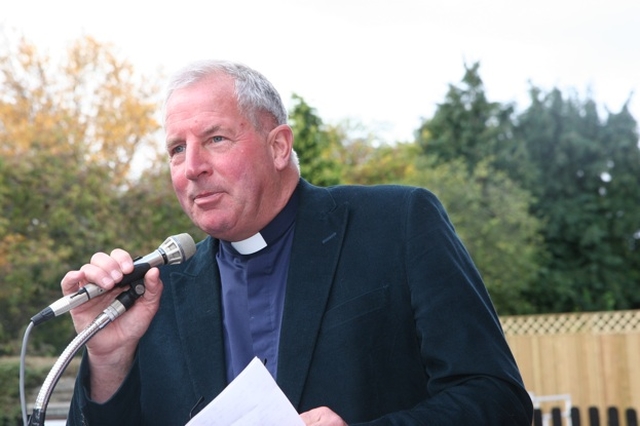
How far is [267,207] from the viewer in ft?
9.13

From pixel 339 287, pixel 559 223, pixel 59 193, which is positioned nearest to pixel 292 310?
pixel 339 287

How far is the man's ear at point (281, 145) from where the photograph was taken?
2795mm

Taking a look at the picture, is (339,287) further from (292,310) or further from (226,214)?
(226,214)

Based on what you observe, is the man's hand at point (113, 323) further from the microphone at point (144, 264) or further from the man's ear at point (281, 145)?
the man's ear at point (281, 145)

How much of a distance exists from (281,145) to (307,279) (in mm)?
Result: 414

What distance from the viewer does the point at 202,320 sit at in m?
2.73

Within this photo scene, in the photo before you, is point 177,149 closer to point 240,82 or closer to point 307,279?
point 240,82

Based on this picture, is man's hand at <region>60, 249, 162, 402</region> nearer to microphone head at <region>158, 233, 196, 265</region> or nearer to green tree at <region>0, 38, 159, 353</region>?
microphone head at <region>158, 233, 196, 265</region>

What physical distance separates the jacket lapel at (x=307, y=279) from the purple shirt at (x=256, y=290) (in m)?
0.10

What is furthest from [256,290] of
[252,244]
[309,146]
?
[309,146]

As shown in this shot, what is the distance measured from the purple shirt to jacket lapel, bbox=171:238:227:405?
40 mm

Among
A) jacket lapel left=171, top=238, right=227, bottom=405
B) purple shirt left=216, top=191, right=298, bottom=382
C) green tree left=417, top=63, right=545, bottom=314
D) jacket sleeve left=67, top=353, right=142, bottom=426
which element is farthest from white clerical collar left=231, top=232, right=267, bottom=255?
green tree left=417, top=63, right=545, bottom=314

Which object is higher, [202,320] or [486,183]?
[486,183]

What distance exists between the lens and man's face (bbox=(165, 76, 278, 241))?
2.57 metres
